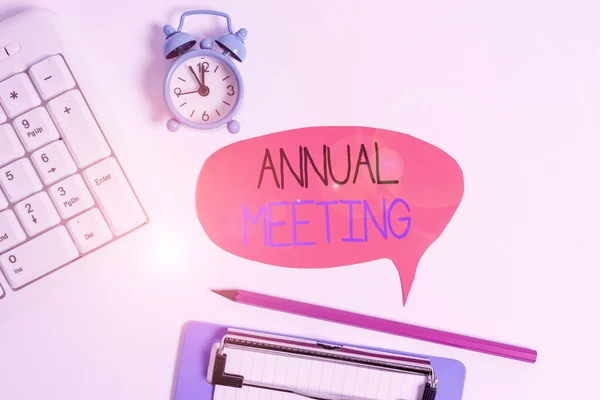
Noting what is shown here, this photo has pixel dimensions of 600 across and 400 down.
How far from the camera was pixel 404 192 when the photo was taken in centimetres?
63

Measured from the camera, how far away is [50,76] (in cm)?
53

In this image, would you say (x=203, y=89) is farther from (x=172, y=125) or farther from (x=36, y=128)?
(x=36, y=128)

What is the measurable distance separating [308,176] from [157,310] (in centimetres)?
22

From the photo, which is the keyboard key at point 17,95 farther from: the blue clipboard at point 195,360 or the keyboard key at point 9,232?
the blue clipboard at point 195,360

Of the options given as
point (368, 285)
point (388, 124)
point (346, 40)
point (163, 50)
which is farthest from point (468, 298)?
point (163, 50)

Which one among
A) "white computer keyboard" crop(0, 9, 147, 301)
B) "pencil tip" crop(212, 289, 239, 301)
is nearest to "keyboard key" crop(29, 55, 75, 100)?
"white computer keyboard" crop(0, 9, 147, 301)

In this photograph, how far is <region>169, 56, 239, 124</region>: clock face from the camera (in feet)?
1.83

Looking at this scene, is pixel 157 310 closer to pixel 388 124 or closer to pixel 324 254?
pixel 324 254

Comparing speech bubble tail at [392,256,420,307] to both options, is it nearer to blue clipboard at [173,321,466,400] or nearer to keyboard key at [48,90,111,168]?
blue clipboard at [173,321,466,400]

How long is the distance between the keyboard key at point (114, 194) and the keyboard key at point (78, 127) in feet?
0.04

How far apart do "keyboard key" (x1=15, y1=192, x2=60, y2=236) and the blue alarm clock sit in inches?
5.6

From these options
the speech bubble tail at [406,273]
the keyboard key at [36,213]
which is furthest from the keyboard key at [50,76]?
the speech bubble tail at [406,273]

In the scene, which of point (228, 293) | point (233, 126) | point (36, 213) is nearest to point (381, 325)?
point (228, 293)

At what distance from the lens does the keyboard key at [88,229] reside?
1.78ft
